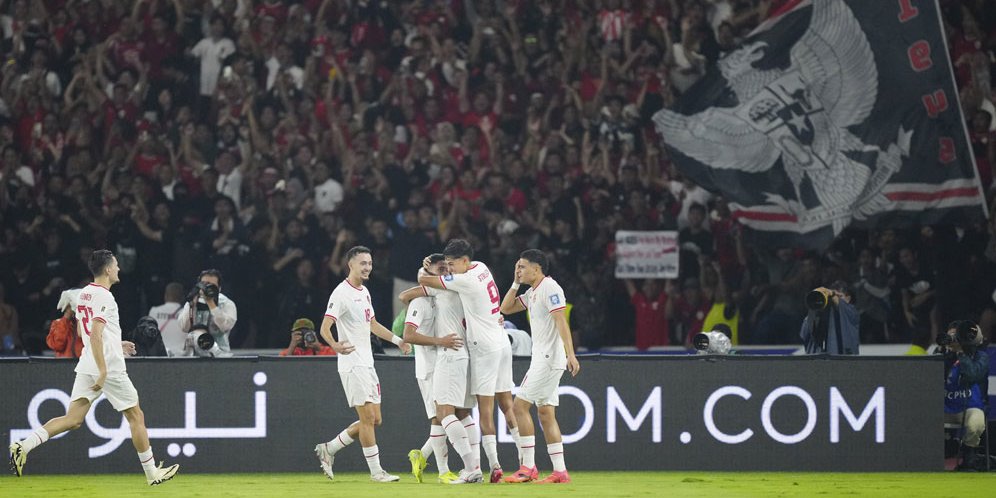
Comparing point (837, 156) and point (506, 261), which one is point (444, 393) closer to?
point (506, 261)

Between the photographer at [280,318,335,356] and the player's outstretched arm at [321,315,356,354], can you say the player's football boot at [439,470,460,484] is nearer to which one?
the player's outstretched arm at [321,315,356,354]

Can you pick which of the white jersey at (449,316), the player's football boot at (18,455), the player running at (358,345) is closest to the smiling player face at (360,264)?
the player running at (358,345)

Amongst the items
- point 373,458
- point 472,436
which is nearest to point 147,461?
point 373,458

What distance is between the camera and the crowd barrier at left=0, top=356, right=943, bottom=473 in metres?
15.6

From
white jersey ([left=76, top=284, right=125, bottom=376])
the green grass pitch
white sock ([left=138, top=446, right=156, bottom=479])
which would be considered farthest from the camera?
white sock ([left=138, top=446, right=156, bottom=479])

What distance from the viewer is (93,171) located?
20953 mm

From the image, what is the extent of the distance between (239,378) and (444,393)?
8.46 ft

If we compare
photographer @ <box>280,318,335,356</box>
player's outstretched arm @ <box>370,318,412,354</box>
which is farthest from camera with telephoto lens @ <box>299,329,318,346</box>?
player's outstretched arm @ <box>370,318,412,354</box>

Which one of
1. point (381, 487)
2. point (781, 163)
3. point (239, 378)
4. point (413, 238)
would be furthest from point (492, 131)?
point (381, 487)

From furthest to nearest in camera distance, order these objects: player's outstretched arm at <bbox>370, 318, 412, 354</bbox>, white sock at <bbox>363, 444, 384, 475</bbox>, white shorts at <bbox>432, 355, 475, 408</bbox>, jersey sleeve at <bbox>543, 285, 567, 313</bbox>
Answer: player's outstretched arm at <bbox>370, 318, 412, 354</bbox>
white sock at <bbox>363, 444, 384, 475</bbox>
white shorts at <bbox>432, 355, 475, 408</bbox>
jersey sleeve at <bbox>543, 285, 567, 313</bbox>

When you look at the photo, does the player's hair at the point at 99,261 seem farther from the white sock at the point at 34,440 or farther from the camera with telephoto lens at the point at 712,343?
the camera with telephoto lens at the point at 712,343

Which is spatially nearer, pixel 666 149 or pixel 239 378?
pixel 239 378

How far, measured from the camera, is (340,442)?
1464 centimetres

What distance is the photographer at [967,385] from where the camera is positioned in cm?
1609
